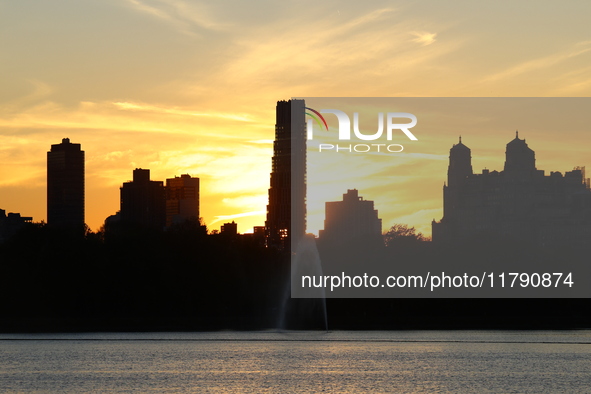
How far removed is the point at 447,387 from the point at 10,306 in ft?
246

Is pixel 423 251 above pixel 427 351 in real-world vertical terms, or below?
above

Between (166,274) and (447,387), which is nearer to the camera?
(447,387)

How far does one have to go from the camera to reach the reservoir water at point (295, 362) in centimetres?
7906

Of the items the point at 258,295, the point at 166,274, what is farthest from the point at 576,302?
the point at 166,274

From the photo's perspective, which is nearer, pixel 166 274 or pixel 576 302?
pixel 166 274

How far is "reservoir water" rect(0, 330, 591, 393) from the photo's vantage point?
79062mm

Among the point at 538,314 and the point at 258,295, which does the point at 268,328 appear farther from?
the point at 538,314

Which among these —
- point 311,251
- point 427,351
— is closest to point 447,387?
point 427,351

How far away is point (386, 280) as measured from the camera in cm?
17150

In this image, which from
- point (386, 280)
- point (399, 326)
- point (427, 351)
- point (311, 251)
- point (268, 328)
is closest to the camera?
point (427, 351)

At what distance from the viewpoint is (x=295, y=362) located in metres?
93.4

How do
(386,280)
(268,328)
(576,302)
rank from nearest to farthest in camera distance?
1. (268,328)
2. (576,302)
3. (386,280)

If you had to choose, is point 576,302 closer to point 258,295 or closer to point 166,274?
point 258,295

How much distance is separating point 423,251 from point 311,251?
57.2 meters
